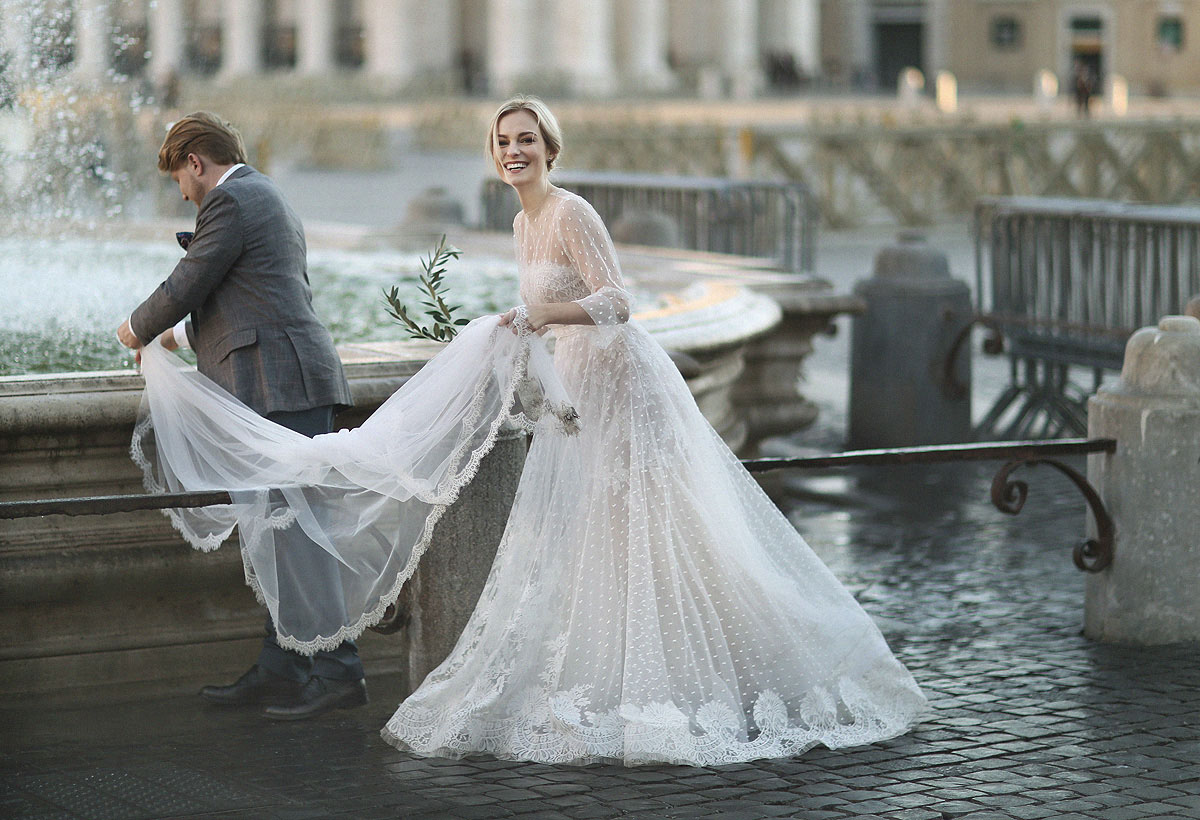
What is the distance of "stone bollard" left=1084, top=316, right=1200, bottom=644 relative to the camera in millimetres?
6047

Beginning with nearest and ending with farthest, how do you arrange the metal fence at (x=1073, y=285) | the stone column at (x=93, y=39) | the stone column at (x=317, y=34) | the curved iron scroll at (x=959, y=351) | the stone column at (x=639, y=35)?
the metal fence at (x=1073, y=285)
the curved iron scroll at (x=959, y=351)
the stone column at (x=93, y=39)
the stone column at (x=639, y=35)
the stone column at (x=317, y=34)

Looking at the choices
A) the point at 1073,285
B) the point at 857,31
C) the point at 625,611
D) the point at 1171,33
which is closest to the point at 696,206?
the point at 1073,285

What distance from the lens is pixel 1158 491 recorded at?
6.07m

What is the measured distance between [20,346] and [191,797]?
3854 mm

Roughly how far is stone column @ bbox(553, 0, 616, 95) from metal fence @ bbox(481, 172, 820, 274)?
154 feet

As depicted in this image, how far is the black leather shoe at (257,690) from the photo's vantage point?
5328 mm

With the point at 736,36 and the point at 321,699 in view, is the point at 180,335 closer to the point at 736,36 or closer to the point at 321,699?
the point at 321,699

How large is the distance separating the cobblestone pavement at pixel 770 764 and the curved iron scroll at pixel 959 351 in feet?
13.2

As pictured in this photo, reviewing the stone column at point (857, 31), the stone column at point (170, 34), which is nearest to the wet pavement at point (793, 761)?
the stone column at point (170, 34)

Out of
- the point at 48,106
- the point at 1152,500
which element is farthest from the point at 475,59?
the point at 1152,500

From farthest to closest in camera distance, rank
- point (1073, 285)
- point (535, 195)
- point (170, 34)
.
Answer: point (170, 34) < point (1073, 285) < point (535, 195)

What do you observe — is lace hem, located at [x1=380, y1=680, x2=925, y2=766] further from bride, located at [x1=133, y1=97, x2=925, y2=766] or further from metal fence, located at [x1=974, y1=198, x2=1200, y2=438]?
metal fence, located at [x1=974, y1=198, x2=1200, y2=438]

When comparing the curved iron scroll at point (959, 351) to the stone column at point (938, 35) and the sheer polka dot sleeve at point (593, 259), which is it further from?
the stone column at point (938, 35)

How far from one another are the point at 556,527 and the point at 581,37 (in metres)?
57.7
